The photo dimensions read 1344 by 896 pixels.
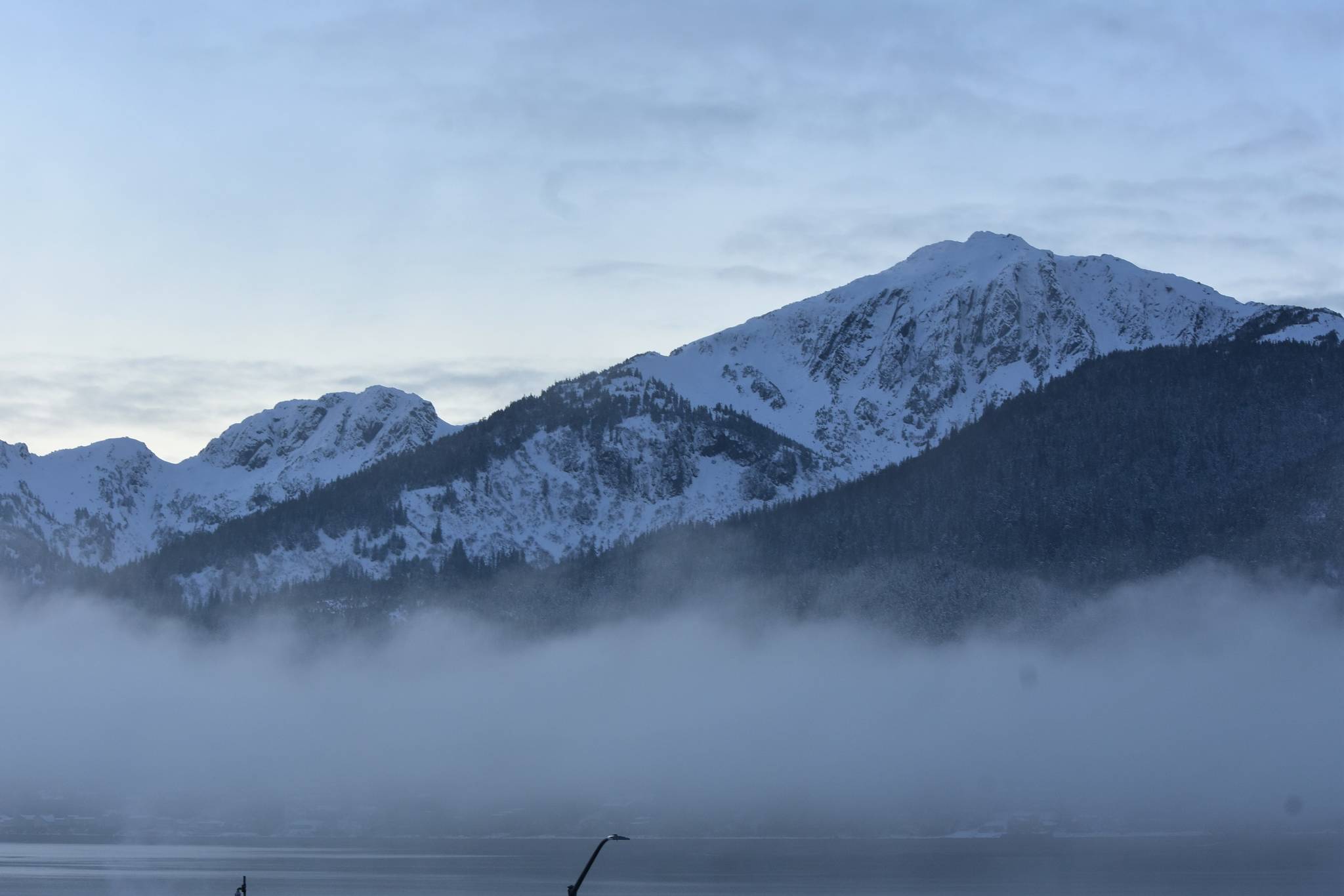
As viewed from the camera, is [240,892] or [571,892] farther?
[240,892]

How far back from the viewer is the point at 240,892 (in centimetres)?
11981

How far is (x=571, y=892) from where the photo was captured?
98.8 metres

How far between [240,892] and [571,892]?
104 feet
